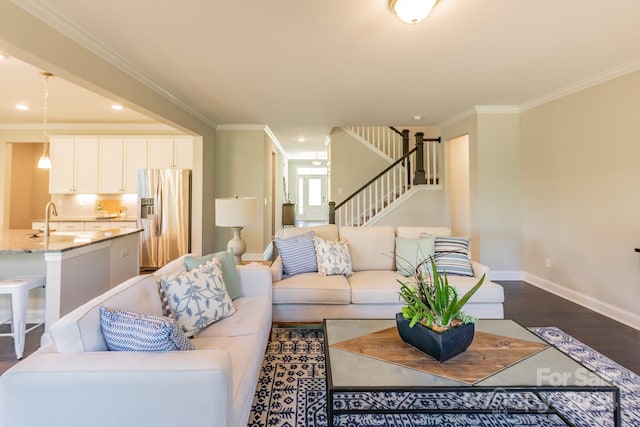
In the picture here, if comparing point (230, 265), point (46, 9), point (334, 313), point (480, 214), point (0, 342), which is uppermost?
point (46, 9)

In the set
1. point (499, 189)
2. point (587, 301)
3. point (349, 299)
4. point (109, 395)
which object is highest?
point (499, 189)

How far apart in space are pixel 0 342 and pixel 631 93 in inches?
247

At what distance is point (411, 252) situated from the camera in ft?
10.2

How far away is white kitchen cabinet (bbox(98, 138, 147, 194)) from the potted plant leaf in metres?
5.30

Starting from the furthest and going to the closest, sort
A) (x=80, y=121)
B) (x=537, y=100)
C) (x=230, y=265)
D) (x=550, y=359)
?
(x=80, y=121) < (x=537, y=100) < (x=230, y=265) < (x=550, y=359)

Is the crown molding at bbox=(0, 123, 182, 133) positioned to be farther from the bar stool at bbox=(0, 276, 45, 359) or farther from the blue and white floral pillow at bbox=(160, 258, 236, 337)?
the blue and white floral pillow at bbox=(160, 258, 236, 337)

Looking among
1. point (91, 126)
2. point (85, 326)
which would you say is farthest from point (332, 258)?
point (91, 126)

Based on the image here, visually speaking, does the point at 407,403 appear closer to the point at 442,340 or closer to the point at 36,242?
the point at 442,340

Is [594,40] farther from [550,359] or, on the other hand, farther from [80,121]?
[80,121]

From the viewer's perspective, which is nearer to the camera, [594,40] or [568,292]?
[594,40]

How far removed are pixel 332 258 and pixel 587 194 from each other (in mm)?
3025

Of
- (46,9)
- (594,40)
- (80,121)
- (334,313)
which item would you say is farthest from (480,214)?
(80,121)

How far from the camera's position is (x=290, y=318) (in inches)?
108

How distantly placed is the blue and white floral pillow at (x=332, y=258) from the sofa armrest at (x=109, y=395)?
2.01 metres
